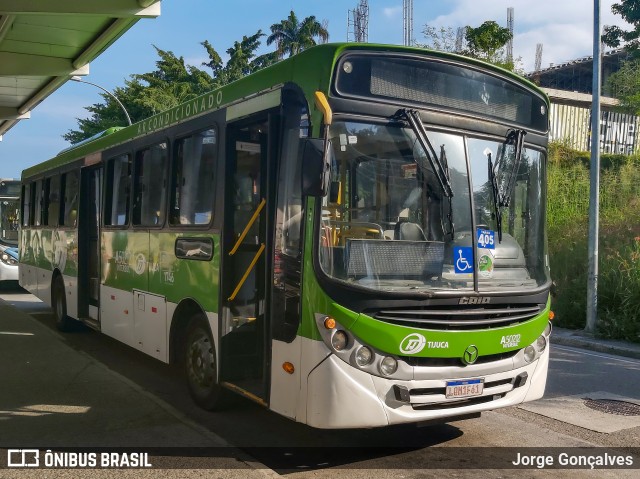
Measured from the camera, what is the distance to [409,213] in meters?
5.12

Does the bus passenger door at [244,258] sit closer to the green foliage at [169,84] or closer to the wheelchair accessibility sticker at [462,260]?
the wheelchair accessibility sticker at [462,260]

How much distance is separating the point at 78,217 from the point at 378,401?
24.2 feet

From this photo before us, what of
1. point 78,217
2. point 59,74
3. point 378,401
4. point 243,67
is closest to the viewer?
point 378,401

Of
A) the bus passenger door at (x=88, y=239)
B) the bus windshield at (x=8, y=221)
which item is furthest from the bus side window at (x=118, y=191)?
the bus windshield at (x=8, y=221)

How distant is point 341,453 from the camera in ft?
17.9

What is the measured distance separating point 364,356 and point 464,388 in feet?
2.87

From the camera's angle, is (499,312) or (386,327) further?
(499,312)

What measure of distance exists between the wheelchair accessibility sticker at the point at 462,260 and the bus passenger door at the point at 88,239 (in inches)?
267

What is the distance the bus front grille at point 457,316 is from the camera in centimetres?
484

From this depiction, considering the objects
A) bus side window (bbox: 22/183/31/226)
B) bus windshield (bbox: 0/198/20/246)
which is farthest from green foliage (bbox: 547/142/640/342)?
bus windshield (bbox: 0/198/20/246)

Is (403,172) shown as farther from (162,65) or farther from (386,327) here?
(162,65)

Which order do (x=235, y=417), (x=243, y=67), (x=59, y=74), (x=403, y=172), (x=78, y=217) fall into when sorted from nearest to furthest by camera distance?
(x=403, y=172) < (x=235, y=417) < (x=78, y=217) < (x=59, y=74) < (x=243, y=67)

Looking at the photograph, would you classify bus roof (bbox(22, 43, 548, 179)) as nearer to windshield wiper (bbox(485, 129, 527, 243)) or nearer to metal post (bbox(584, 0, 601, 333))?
windshield wiper (bbox(485, 129, 527, 243))

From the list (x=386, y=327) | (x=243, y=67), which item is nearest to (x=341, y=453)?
(x=386, y=327)
